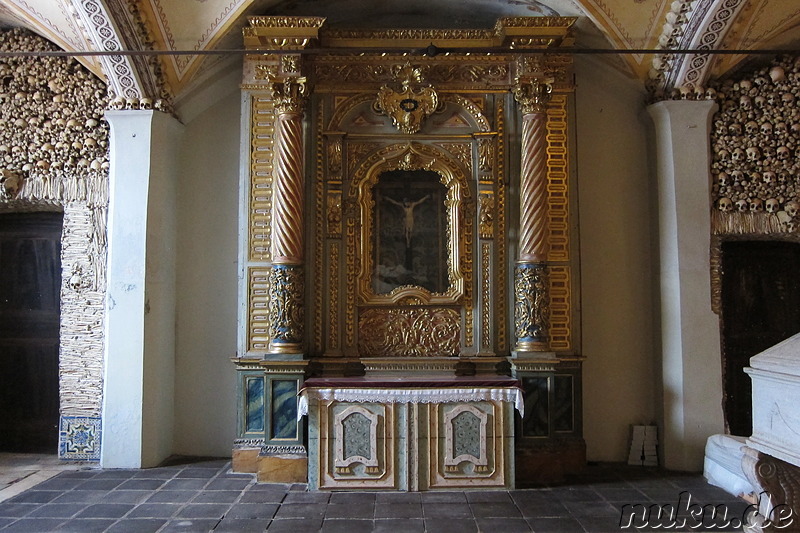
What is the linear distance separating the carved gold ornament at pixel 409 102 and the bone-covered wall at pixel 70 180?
2.87 metres

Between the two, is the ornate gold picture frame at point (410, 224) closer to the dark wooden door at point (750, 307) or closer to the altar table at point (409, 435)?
the altar table at point (409, 435)

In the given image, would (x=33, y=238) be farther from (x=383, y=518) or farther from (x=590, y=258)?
(x=590, y=258)

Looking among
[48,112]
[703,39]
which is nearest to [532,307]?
[703,39]

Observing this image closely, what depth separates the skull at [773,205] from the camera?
585 centimetres

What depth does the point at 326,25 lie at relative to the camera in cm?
591

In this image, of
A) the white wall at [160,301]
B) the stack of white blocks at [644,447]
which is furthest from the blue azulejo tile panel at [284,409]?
the stack of white blocks at [644,447]

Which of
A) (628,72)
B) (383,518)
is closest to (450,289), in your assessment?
(383,518)

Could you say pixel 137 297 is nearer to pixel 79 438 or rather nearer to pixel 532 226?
pixel 79 438

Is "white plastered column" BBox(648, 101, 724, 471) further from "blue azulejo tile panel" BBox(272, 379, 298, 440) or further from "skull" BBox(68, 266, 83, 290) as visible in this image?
"skull" BBox(68, 266, 83, 290)

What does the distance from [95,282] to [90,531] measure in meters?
2.61

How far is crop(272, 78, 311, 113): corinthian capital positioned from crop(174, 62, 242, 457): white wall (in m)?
0.89

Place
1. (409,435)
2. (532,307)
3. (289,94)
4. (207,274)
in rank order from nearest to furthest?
1. (409,435)
2. (532,307)
3. (289,94)
4. (207,274)

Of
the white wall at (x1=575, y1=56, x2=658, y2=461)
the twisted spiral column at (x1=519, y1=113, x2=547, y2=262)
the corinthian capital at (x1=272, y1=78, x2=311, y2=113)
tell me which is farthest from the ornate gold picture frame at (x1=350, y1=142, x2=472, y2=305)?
the white wall at (x1=575, y1=56, x2=658, y2=461)

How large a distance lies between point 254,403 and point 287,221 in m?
1.79
